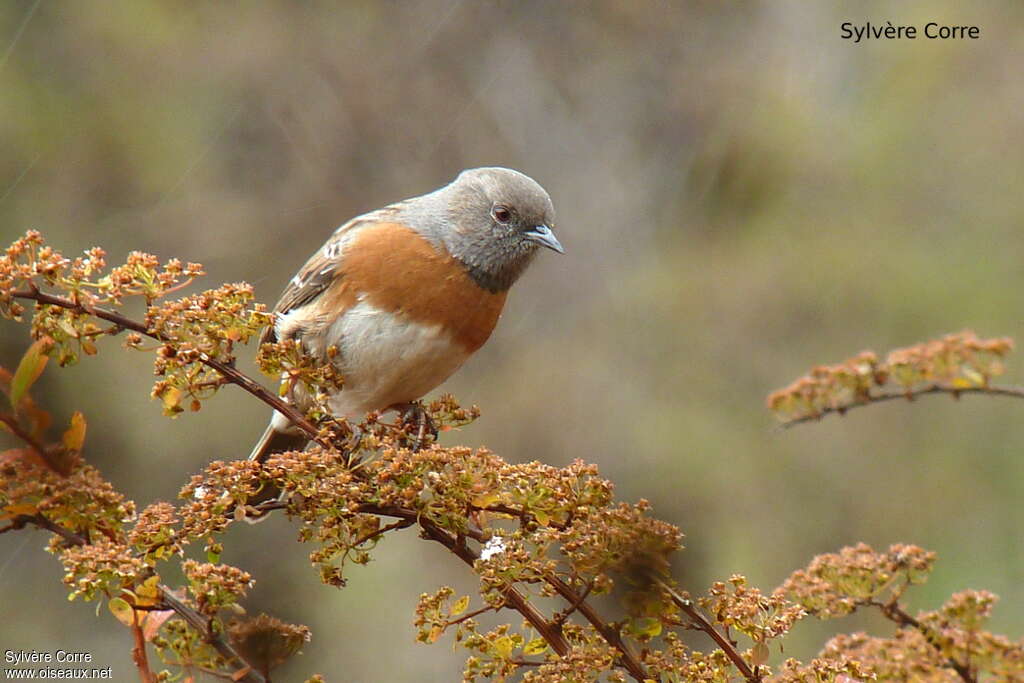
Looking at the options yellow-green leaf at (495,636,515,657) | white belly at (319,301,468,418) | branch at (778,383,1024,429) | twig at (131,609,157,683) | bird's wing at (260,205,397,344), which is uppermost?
bird's wing at (260,205,397,344)

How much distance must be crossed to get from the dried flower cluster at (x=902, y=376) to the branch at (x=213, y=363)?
1111 mm

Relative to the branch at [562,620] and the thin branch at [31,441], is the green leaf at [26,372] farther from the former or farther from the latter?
the branch at [562,620]

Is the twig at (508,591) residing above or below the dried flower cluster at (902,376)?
below

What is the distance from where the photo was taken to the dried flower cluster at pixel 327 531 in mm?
1525

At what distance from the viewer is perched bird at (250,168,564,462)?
3340 mm

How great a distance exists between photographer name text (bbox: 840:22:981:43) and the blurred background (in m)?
0.13

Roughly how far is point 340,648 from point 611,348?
8.26ft

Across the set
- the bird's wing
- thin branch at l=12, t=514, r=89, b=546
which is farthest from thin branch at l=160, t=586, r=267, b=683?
the bird's wing

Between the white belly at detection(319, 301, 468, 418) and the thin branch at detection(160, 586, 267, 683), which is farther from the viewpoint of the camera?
the white belly at detection(319, 301, 468, 418)

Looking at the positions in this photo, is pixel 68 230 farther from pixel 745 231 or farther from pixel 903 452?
pixel 903 452

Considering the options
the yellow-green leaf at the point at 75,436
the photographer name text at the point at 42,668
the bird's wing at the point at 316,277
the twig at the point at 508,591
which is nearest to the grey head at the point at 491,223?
the bird's wing at the point at 316,277

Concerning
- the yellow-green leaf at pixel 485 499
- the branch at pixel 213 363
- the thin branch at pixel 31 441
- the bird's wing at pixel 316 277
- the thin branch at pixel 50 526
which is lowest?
the thin branch at pixel 50 526

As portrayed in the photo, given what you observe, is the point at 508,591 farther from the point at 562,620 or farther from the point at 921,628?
the point at 921,628

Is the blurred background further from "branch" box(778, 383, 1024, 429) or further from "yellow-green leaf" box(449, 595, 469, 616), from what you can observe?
"yellow-green leaf" box(449, 595, 469, 616)
